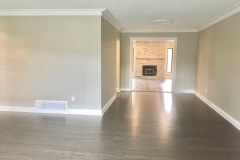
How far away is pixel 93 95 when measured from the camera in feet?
14.7

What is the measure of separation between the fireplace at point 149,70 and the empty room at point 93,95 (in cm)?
691

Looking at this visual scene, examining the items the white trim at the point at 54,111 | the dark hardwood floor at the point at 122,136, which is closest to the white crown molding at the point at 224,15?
the dark hardwood floor at the point at 122,136

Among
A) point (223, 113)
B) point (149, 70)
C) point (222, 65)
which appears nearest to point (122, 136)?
point (223, 113)

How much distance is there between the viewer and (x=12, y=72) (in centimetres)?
461

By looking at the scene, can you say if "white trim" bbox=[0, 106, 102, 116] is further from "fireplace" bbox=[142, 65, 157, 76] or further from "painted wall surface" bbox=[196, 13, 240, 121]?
"fireplace" bbox=[142, 65, 157, 76]

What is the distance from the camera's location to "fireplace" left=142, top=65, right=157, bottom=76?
1284 centimetres

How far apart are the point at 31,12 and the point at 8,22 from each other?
625 mm

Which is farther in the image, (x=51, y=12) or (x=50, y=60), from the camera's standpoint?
(x=50, y=60)

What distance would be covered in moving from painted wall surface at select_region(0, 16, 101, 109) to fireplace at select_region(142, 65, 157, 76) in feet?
28.7

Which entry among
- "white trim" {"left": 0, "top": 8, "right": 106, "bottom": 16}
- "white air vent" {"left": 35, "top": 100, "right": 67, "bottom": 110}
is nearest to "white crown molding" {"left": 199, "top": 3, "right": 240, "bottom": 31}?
"white trim" {"left": 0, "top": 8, "right": 106, "bottom": 16}

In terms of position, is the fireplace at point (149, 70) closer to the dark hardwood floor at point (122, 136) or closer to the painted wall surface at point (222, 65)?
the painted wall surface at point (222, 65)

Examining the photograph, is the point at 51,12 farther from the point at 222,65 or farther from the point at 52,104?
the point at 222,65

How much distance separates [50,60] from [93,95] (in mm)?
1241

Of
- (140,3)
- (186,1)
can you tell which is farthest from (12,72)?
(186,1)
